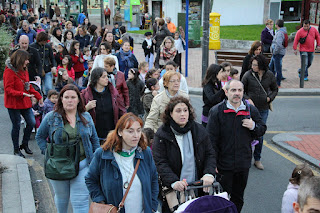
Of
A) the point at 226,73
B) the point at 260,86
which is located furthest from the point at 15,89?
the point at 260,86

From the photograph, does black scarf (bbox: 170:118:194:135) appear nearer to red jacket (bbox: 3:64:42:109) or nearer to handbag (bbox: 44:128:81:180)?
handbag (bbox: 44:128:81:180)

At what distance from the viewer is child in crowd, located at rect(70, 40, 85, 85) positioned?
1214 cm

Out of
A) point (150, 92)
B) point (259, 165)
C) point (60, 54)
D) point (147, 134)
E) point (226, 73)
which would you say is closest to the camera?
point (147, 134)

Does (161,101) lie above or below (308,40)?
A: below

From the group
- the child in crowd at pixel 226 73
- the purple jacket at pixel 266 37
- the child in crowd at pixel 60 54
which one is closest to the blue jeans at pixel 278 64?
the purple jacket at pixel 266 37

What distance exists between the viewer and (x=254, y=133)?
5.31m

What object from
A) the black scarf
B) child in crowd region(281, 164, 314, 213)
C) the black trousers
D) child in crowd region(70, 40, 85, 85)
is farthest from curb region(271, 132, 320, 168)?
child in crowd region(70, 40, 85, 85)

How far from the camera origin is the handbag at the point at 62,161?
480 cm

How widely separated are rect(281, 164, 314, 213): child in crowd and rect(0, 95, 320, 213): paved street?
5.50 ft

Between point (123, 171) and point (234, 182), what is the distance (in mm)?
1986

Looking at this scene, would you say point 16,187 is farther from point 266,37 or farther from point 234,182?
point 266,37

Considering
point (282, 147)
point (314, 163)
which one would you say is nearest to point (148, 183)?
point (314, 163)

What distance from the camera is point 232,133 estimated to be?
523cm

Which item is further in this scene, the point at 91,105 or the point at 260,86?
the point at 260,86
